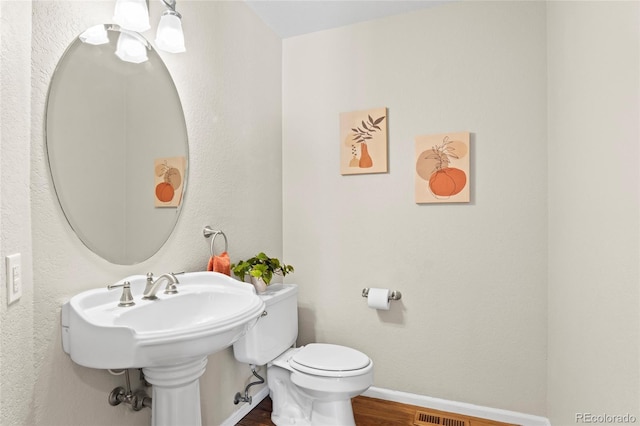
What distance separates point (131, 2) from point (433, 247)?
189cm

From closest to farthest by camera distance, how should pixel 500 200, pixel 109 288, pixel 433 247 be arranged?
pixel 109 288
pixel 500 200
pixel 433 247

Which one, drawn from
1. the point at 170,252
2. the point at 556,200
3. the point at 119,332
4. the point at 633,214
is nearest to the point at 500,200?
the point at 556,200

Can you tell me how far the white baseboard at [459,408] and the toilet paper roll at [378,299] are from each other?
22.3 inches

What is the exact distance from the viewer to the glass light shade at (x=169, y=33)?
1.46m

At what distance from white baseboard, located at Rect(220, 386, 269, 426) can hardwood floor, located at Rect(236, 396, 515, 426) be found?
21mm

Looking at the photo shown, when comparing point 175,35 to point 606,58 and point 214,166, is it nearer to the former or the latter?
point 214,166

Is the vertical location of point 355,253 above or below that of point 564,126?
below

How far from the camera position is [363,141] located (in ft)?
7.73

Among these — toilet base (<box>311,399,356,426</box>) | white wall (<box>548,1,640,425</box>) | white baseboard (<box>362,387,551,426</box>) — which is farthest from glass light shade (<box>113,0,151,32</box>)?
white baseboard (<box>362,387,551,426</box>)

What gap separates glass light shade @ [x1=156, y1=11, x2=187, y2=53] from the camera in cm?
146

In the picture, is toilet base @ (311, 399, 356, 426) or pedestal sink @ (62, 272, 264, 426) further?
toilet base @ (311, 399, 356, 426)

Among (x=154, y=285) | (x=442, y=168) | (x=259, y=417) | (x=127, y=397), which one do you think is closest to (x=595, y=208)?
(x=442, y=168)

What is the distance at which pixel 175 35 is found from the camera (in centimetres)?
148

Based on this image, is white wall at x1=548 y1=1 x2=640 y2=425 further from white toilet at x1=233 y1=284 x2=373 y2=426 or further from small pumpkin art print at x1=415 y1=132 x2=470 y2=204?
white toilet at x1=233 y1=284 x2=373 y2=426
